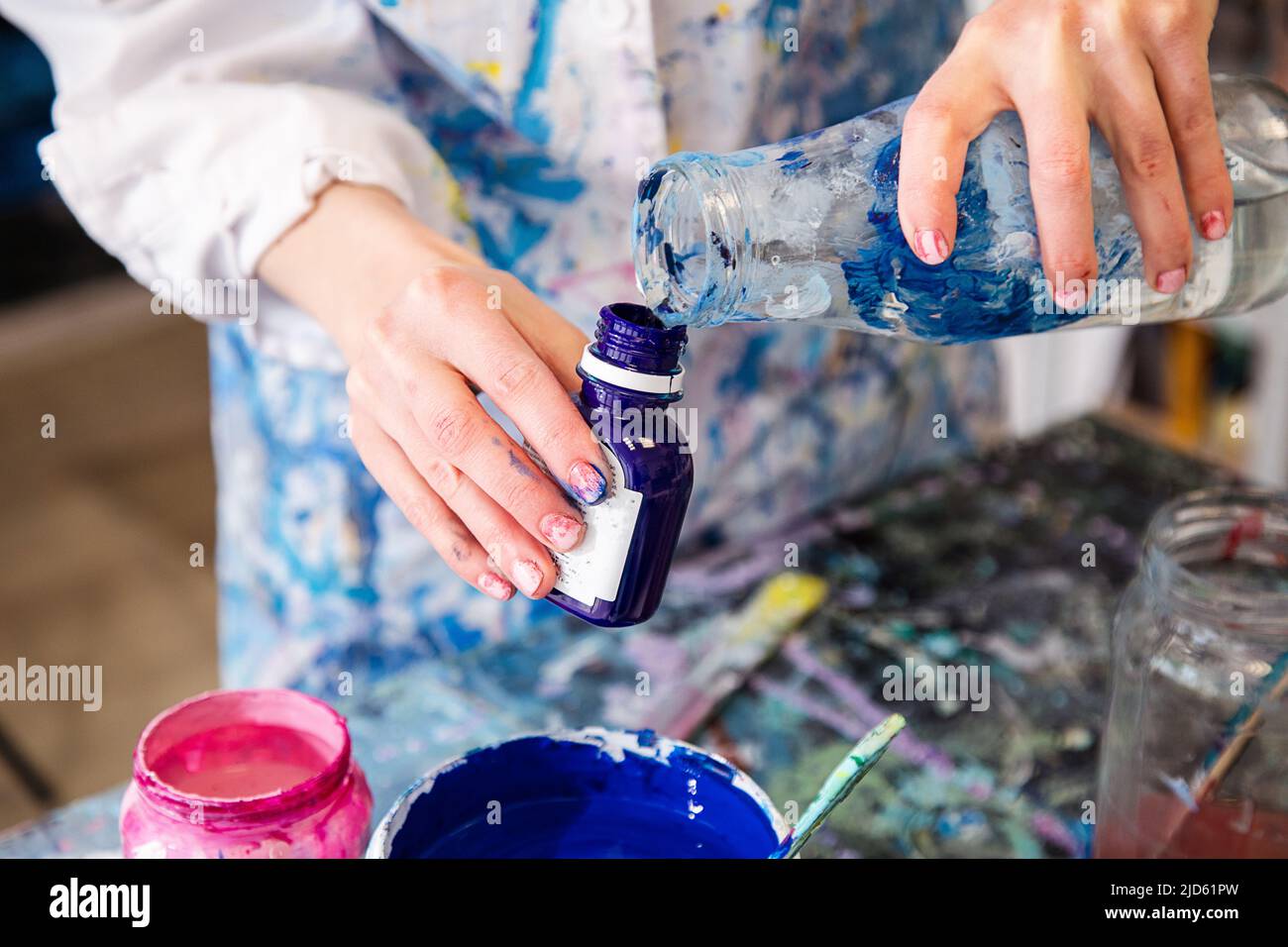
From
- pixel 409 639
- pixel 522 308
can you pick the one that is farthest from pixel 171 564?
pixel 522 308

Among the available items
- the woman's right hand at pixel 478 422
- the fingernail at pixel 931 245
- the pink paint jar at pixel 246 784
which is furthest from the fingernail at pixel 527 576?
the fingernail at pixel 931 245

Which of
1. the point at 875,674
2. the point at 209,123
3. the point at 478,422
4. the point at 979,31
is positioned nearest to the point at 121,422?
the point at 209,123

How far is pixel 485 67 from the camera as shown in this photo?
86 centimetres

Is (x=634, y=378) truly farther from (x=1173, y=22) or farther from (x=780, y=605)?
(x=780, y=605)

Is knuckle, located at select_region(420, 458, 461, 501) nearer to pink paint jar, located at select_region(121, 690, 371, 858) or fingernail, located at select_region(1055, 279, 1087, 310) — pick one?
pink paint jar, located at select_region(121, 690, 371, 858)

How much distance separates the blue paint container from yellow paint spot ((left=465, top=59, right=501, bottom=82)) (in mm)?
452

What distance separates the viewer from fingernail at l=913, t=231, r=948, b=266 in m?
0.57

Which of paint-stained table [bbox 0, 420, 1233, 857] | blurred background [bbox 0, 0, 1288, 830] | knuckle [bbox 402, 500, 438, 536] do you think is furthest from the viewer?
blurred background [bbox 0, 0, 1288, 830]

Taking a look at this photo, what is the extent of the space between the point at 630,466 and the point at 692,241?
0.37 feet

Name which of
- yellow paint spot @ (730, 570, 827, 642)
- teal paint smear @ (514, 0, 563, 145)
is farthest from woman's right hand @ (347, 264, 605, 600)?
yellow paint spot @ (730, 570, 827, 642)

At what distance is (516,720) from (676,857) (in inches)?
10.1

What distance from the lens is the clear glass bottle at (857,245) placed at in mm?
587

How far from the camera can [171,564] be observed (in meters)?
2.34
